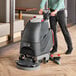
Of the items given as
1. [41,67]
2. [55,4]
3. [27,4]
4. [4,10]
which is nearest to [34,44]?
[41,67]

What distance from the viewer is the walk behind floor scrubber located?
10.8 ft

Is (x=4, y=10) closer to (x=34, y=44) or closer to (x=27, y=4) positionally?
(x=34, y=44)

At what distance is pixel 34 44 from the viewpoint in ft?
10.8

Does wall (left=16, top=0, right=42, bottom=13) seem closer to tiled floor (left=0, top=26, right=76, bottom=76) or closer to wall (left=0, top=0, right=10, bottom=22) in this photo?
wall (left=0, top=0, right=10, bottom=22)

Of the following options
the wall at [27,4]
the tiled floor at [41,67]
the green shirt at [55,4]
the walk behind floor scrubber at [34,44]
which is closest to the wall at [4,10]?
the tiled floor at [41,67]

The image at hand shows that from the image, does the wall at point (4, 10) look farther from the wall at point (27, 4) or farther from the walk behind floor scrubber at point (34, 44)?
the wall at point (27, 4)

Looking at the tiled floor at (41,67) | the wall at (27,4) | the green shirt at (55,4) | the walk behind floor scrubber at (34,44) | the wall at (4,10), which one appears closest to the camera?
the tiled floor at (41,67)


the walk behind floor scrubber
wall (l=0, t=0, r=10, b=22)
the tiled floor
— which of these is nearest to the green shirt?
the walk behind floor scrubber

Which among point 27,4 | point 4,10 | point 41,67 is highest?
point 27,4

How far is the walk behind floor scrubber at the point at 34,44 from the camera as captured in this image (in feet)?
10.8

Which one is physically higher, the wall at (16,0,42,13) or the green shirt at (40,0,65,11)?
the wall at (16,0,42,13)

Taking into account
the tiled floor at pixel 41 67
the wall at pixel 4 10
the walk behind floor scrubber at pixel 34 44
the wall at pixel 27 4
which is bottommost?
the tiled floor at pixel 41 67

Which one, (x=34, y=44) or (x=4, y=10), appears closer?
(x=34, y=44)

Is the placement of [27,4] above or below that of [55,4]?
above
